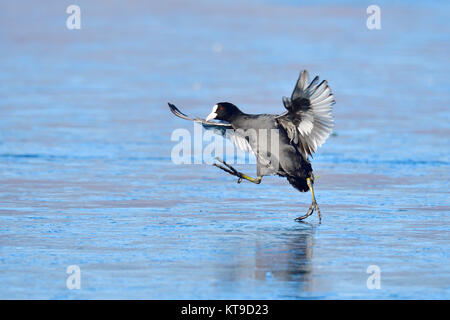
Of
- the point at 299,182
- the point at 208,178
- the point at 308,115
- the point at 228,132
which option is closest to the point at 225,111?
the point at 228,132

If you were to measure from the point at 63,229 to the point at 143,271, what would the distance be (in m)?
1.82

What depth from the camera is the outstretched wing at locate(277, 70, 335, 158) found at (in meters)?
9.44

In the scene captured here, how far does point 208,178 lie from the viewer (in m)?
12.2

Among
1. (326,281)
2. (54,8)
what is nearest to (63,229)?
(326,281)

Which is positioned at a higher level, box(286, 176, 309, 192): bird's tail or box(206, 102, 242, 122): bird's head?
box(206, 102, 242, 122): bird's head

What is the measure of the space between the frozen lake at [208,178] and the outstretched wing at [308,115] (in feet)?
2.50

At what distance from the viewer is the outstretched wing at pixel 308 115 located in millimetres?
9438

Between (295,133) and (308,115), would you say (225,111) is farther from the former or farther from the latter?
(308,115)

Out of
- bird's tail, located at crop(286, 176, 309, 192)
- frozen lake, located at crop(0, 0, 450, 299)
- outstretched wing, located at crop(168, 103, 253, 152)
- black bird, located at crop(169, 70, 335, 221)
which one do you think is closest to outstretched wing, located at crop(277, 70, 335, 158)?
black bird, located at crop(169, 70, 335, 221)

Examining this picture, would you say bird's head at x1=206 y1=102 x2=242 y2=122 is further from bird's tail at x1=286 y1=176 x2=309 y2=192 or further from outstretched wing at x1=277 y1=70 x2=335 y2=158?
bird's tail at x1=286 y1=176 x2=309 y2=192

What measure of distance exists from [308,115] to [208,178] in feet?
9.46

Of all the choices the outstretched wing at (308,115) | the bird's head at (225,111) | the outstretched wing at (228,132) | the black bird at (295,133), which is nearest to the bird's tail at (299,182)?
the black bird at (295,133)

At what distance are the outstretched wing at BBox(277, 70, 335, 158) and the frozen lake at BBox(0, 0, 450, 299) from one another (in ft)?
2.50

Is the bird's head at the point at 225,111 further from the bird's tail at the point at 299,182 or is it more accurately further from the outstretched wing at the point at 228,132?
the bird's tail at the point at 299,182
